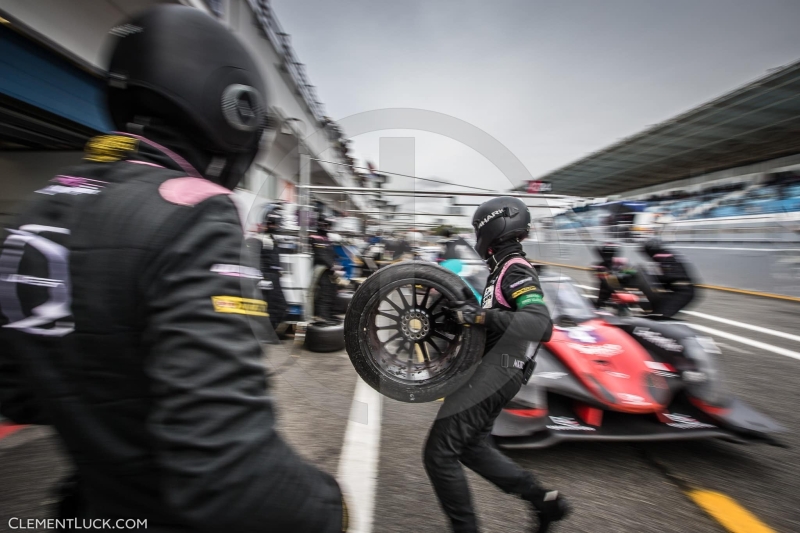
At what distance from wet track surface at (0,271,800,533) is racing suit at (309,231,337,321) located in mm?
1487

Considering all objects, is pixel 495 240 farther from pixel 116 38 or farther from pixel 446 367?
pixel 116 38

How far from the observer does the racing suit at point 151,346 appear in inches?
21.6

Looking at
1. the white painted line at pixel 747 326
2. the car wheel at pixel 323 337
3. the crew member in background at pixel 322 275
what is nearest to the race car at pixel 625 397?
the car wheel at pixel 323 337

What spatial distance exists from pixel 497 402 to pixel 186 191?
1.76 metres

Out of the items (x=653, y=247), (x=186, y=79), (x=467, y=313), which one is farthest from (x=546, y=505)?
(x=653, y=247)

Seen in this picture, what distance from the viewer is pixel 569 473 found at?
2516 mm

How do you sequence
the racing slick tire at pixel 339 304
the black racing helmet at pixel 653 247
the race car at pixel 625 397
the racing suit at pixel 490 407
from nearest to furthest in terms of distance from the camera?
1. the racing suit at pixel 490 407
2. the race car at pixel 625 397
3. the black racing helmet at pixel 653 247
4. the racing slick tire at pixel 339 304

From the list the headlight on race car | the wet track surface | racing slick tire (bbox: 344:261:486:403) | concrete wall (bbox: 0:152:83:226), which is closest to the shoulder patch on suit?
racing slick tire (bbox: 344:261:486:403)

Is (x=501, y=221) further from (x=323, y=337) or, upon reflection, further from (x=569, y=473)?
(x=323, y=337)

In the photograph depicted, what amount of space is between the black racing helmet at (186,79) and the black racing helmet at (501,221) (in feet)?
4.86

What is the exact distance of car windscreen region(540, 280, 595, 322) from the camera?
3464mm

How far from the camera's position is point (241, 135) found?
2.89ft

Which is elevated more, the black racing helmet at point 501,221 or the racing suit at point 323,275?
the black racing helmet at point 501,221

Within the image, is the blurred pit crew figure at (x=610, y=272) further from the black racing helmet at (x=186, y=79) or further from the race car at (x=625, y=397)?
the black racing helmet at (x=186, y=79)
